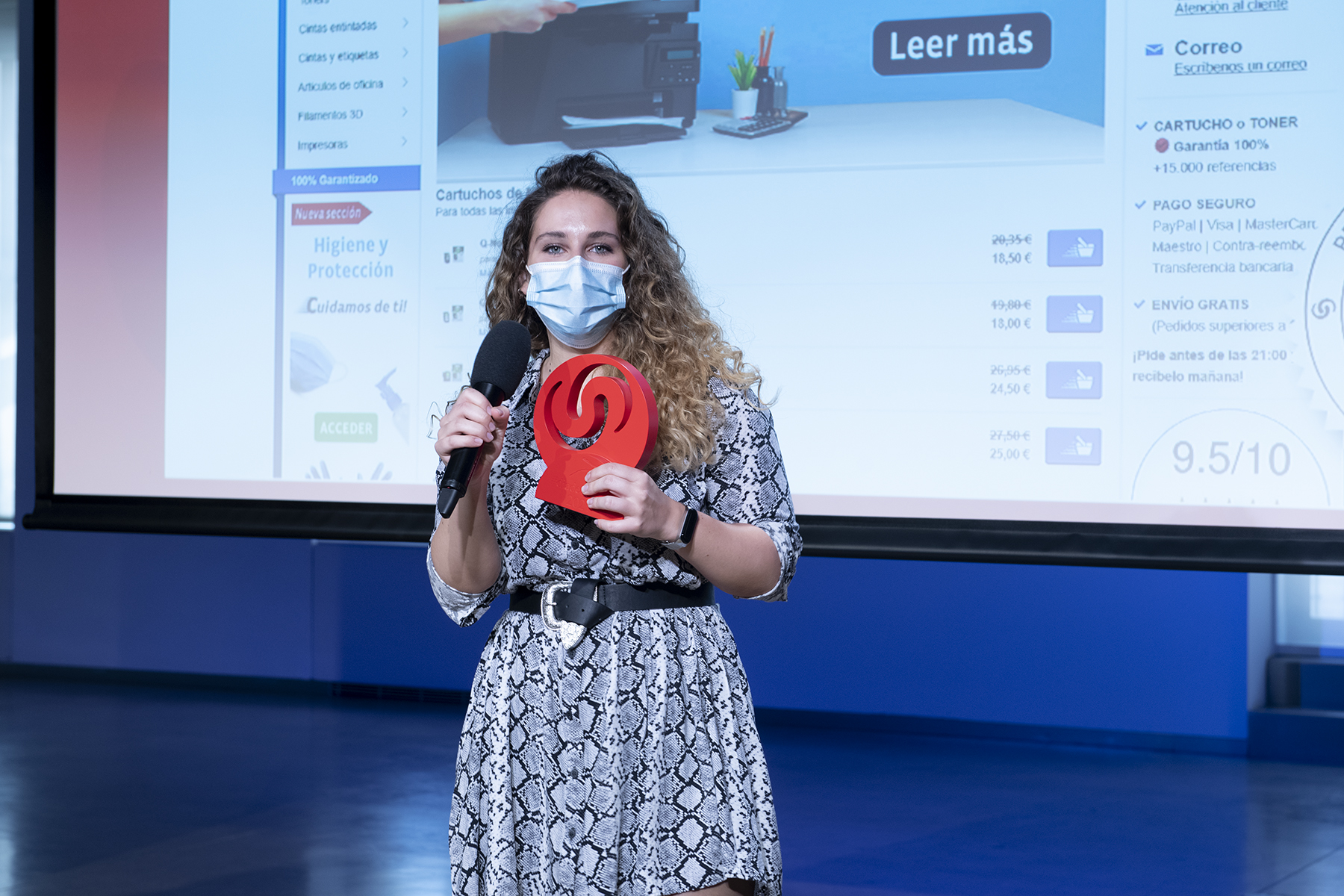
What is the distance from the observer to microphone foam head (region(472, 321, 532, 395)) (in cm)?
138

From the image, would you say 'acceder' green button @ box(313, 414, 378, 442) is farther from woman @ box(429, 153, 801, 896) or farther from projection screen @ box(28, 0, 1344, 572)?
woman @ box(429, 153, 801, 896)

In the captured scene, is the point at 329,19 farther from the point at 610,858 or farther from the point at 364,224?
the point at 610,858

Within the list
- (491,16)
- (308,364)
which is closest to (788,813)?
(308,364)

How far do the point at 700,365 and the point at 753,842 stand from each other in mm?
513

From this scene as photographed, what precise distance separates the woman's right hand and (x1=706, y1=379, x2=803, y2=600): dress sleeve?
0.24 m

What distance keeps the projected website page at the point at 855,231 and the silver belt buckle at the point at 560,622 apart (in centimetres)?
173

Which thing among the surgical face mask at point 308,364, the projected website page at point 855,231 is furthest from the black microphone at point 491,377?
the surgical face mask at point 308,364

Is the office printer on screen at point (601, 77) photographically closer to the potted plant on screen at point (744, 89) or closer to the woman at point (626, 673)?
the potted plant on screen at point (744, 89)

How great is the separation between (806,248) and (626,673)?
6.46 ft

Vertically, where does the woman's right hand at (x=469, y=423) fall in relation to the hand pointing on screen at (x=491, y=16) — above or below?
below

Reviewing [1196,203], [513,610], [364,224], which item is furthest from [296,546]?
[513,610]

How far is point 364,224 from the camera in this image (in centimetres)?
348

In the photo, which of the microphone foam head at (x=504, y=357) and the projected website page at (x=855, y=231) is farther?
the projected website page at (x=855, y=231)

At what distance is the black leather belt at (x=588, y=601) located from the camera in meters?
1.38
